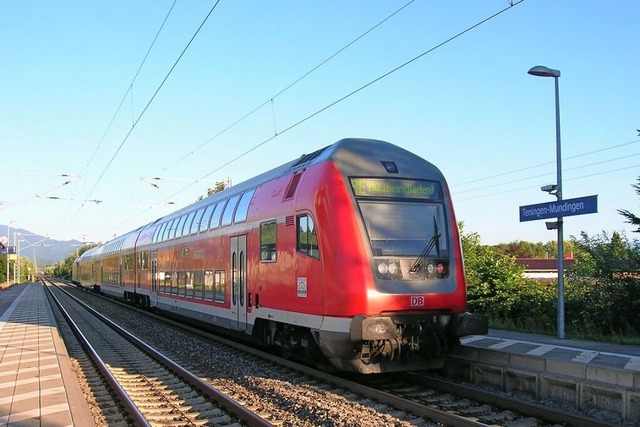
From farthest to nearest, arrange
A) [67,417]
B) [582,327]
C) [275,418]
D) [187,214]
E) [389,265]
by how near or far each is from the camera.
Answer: [187,214] < [582,327] < [389,265] < [275,418] < [67,417]

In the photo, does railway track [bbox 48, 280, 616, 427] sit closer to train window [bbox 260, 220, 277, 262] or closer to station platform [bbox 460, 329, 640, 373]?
station platform [bbox 460, 329, 640, 373]

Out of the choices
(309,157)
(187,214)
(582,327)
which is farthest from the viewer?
(187,214)

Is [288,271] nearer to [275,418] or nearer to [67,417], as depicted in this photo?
[275,418]

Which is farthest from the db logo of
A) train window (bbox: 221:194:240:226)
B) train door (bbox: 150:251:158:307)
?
train door (bbox: 150:251:158:307)

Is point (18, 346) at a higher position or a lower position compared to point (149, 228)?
lower

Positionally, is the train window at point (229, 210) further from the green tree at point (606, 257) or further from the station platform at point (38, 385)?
the green tree at point (606, 257)

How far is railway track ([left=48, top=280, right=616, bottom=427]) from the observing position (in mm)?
6852

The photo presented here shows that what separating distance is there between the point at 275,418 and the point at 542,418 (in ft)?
10.4

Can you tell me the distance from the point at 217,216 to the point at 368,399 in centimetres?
764

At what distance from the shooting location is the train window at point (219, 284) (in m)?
13.6

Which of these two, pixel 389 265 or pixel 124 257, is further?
pixel 124 257

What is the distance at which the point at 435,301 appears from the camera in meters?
8.88

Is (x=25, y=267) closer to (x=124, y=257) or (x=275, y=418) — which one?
(x=124, y=257)

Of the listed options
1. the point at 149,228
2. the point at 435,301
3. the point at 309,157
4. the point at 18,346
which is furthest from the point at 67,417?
the point at 149,228
